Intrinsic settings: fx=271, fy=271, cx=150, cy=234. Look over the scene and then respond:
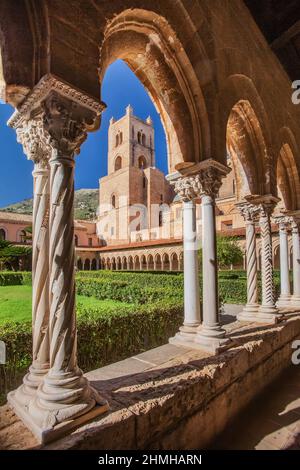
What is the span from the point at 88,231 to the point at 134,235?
39.7 feet

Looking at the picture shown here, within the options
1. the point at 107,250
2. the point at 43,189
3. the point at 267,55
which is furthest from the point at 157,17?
the point at 107,250

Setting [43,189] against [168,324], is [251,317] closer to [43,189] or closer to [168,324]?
[168,324]

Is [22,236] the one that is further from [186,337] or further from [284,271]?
[186,337]

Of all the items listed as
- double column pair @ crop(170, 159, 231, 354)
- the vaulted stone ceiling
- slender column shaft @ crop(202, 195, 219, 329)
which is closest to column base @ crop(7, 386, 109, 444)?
double column pair @ crop(170, 159, 231, 354)

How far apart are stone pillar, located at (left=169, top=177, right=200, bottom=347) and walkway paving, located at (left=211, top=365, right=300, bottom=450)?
1.08 meters

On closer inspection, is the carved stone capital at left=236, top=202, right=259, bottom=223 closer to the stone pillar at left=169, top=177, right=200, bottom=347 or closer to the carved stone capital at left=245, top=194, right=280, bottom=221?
the carved stone capital at left=245, top=194, right=280, bottom=221

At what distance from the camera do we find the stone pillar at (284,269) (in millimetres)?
6207

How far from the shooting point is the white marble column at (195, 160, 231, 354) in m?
3.37

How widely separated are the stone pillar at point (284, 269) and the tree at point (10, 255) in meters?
24.1

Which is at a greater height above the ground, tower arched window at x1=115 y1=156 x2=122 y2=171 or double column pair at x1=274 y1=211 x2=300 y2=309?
tower arched window at x1=115 y1=156 x2=122 y2=171

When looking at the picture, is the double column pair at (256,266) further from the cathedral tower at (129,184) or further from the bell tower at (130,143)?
the bell tower at (130,143)

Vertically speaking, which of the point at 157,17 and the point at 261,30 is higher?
the point at 261,30

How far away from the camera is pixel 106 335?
4.10 meters

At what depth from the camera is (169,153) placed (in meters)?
3.97
